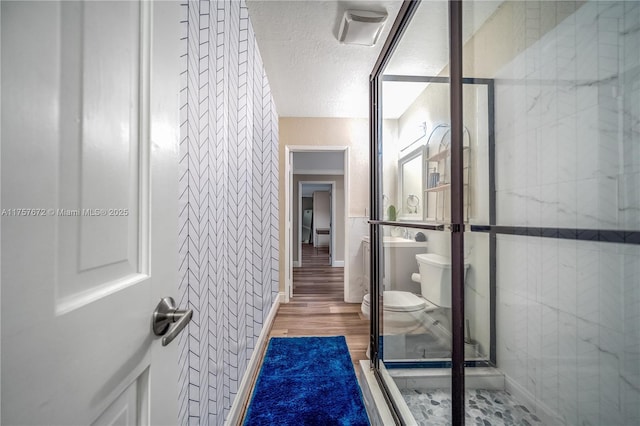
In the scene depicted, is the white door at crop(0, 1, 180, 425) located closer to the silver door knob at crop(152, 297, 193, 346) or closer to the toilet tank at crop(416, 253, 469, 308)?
the silver door knob at crop(152, 297, 193, 346)

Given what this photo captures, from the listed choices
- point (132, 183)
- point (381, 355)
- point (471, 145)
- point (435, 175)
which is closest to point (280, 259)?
point (381, 355)

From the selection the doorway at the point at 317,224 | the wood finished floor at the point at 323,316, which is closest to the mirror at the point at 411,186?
the wood finished floor at the point at 323,316

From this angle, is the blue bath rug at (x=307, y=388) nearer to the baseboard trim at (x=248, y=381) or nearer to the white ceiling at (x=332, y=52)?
the baseboard trim at (x=248, y=381)

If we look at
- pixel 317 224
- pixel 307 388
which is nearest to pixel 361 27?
pixel 307 388

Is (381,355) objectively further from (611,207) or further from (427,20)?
(427,20)

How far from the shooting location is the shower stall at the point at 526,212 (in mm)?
644

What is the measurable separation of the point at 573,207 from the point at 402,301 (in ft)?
3.16

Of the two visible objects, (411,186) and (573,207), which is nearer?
(573,207)

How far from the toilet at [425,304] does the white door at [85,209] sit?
905 mm

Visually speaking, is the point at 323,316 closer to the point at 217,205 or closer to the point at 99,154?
the point at 217,205

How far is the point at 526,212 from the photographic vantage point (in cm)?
83

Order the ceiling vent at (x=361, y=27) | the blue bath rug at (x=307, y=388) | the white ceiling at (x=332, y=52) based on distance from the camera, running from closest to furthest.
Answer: the white ceiling at (x=332, y=52)
the blue bath rug at (x=307, y=388)
the ceiling vent at (x=361, y=27)

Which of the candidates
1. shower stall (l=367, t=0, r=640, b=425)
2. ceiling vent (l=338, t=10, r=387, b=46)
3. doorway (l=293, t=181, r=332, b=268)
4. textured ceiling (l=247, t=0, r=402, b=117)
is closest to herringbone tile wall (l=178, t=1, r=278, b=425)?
textured ceiling (l=247, t=0, r=402, b=117)

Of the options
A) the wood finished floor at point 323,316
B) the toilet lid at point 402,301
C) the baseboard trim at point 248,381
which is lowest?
the wood finished floor at point 323,316
